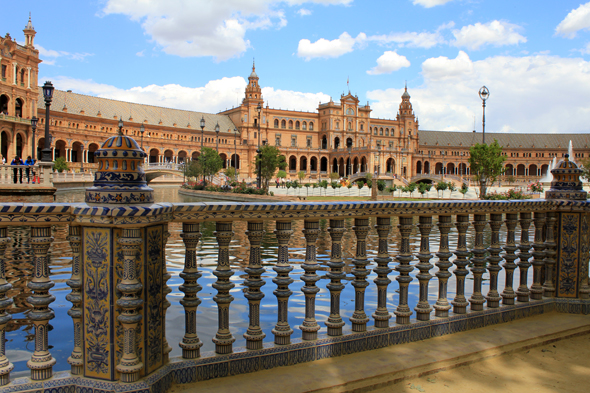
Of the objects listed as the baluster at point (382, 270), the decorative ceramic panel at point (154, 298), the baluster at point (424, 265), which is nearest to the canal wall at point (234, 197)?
the baluster at point (424, 265)

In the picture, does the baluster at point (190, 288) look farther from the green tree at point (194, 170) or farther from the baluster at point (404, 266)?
the green tree at point (194, 170)

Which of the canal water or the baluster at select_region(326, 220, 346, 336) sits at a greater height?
the baluster at select_region(326, 220, 346, 336)

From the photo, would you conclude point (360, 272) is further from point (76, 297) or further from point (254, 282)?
point (76, 297)

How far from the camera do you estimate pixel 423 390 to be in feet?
9.50

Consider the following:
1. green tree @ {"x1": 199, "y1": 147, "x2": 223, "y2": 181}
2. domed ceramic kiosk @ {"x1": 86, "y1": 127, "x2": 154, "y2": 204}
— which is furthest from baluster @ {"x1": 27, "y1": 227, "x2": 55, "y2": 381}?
green tree @ {"x1": 199, "y1": 147, "x2": 223, "y2": 181}

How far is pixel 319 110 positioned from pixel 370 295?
9309cm

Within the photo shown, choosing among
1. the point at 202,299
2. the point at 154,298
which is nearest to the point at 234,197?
the point at 202,299

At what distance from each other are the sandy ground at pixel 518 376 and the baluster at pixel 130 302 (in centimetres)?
151

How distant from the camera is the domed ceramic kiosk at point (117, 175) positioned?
2.44m

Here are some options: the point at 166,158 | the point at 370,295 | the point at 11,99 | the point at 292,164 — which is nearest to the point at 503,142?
the point at 292,164

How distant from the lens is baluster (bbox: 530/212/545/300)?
447cm

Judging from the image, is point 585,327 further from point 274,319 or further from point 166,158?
point 166,158

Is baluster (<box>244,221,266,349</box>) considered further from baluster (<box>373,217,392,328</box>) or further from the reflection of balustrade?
baluster (<box>373,217,392,328</box>)

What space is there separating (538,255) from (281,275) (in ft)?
9.51
